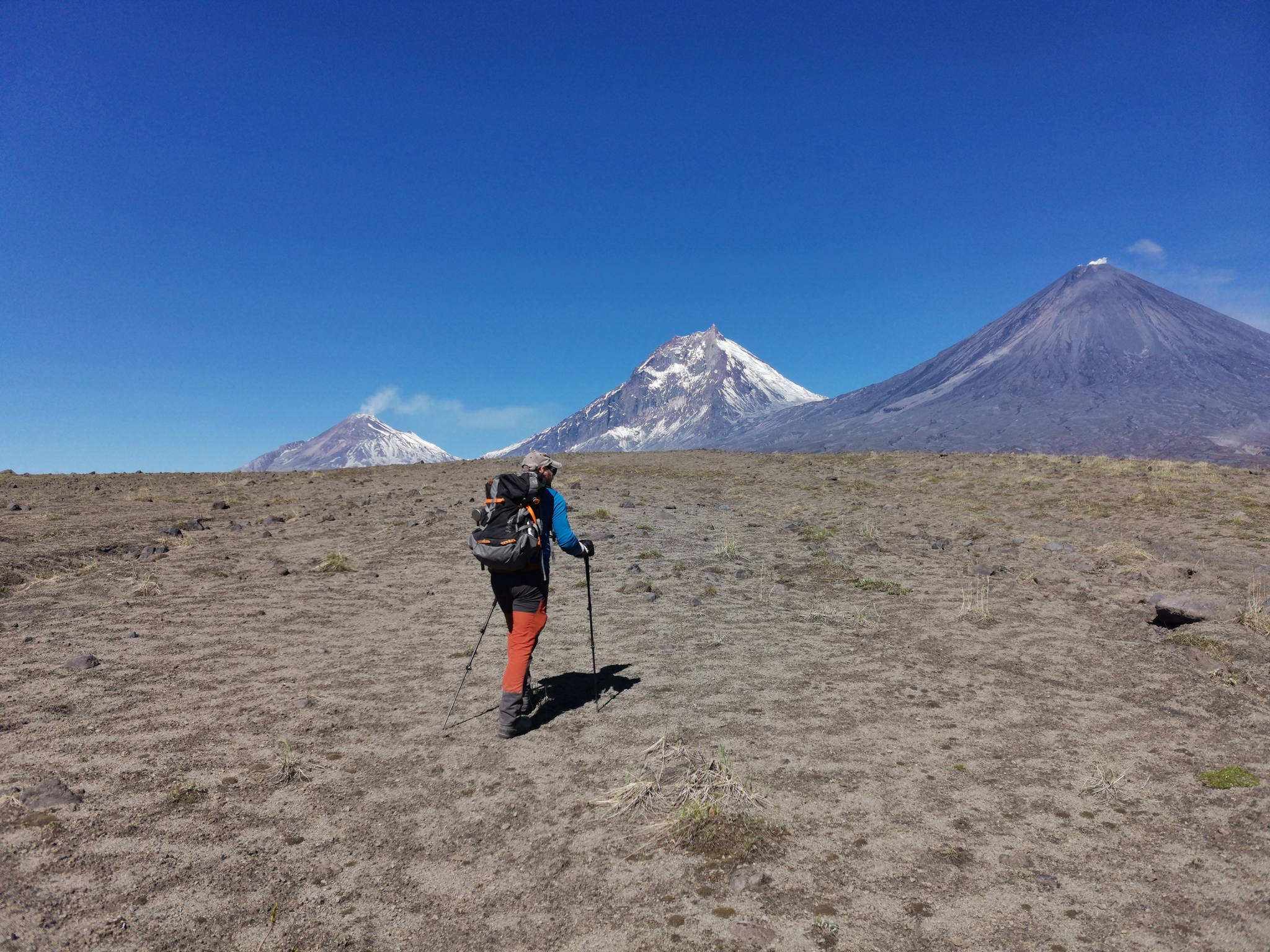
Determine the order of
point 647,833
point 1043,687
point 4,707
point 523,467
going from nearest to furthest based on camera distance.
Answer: point 647,833, point 4,707, point 523,467, point 1043,687

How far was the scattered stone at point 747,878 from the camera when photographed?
3428mm

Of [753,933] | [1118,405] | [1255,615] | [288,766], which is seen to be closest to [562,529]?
[288,766]

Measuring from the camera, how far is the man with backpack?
551 cm

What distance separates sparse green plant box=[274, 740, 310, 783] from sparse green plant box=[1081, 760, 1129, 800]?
5.81 metres

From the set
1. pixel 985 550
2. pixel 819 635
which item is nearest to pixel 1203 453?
pixel 985 550

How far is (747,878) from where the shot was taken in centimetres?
348

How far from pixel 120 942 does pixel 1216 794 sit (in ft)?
21.9

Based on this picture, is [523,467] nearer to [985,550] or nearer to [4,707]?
[4,707]

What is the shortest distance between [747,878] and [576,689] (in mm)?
3539

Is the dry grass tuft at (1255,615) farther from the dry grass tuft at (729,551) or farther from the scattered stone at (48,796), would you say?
the scattered stone at (48,796)

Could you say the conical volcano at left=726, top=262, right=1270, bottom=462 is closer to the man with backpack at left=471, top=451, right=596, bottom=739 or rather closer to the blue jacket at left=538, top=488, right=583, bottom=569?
the blue jacket at left=538, top=488, right=583, bottom=569

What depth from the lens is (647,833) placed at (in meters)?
3.96

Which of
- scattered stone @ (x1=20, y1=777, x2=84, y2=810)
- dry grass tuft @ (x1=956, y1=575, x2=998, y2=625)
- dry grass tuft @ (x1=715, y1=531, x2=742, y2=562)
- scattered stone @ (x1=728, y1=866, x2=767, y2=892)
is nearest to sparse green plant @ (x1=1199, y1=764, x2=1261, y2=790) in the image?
→ scattered stone @ (x1=728, y1=866, x2=767, y2=892)

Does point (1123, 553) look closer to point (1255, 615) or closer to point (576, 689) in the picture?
point (1255, 615)
